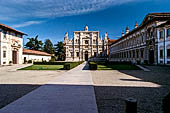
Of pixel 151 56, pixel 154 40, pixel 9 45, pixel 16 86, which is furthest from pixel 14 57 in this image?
pixel 154 40

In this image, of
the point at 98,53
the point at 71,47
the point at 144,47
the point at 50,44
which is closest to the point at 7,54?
the point at 71,47

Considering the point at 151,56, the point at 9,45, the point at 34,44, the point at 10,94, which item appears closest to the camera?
the point at 10,94

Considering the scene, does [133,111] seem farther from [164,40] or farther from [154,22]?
[154,22]

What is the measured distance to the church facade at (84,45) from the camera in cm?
5769

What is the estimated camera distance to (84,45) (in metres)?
58.6

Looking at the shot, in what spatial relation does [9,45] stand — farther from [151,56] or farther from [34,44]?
[34,44]

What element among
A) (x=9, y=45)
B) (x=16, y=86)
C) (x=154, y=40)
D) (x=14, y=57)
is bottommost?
(x=16, y=86)

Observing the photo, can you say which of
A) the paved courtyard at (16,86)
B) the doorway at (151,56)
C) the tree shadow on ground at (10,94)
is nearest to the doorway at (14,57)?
the paved courtyard at (16,86)

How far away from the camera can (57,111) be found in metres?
3.62

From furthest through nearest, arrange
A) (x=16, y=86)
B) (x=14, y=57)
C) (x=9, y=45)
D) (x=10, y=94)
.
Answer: (x=14, y=57), (x=9, y=45), (x=16, y=86), (x=10, y=94)

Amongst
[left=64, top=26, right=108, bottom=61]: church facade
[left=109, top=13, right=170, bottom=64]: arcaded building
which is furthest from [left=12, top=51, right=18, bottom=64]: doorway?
[left=109, top=13, right=170, bottom=64]: arcaded building

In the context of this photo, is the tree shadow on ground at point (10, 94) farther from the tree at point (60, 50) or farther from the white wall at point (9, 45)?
the tree at point (60, 50)

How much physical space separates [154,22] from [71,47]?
3968 cm

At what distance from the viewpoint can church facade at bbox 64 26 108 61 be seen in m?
57.7
